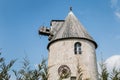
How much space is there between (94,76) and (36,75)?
15056 mm

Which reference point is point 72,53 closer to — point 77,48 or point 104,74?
point 77,48

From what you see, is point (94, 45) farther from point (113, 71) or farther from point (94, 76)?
point (113, 71)

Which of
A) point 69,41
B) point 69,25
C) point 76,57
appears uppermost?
point 69,25

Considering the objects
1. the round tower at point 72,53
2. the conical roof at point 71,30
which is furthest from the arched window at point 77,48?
the conical roof at point 71,30

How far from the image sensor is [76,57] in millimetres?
27453

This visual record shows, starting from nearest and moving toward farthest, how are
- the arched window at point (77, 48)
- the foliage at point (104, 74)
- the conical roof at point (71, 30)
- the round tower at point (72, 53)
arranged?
the foliage at point (104, 74)
the round tower at point (72, 53)
the arched window at point (77, 48)
the conical roof at point (71, 30)

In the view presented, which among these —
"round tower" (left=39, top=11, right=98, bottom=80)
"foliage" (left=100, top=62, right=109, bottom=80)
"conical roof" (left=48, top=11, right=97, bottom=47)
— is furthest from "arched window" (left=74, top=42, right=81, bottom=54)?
"foliage" (left=100, top=62, right=109, bottom=80)

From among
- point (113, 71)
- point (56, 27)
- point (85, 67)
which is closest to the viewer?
point (113, 71)

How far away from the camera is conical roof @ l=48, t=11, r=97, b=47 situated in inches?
1145

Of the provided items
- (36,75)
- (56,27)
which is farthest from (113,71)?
(56,27)

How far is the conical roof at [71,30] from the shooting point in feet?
95.4

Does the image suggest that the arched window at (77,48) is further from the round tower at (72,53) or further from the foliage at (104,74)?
the foliage at (104,74)

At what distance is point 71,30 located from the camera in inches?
1180

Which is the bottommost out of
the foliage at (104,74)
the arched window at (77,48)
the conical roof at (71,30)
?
the foliage at (104,74)
